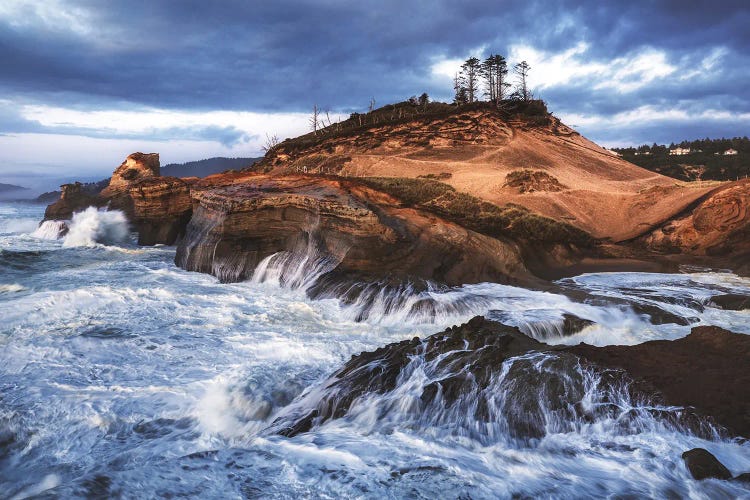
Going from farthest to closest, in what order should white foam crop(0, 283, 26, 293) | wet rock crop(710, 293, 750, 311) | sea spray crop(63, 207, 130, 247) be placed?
sea spray crop(63, 207, 130, 247)
white foam crop(0, 283, 26, 293)
wet rock crop(710, 293, 750, 311)

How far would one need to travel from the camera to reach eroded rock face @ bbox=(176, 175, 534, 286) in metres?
13.8

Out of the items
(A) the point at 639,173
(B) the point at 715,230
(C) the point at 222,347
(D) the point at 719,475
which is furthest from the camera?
(A) the point at 639,173

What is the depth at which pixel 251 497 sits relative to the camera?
4289 millimetres

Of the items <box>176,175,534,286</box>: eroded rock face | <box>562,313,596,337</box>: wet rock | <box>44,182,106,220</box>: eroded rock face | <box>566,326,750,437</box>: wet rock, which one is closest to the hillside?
<box>176,175,534,286</box>: eroded rock face

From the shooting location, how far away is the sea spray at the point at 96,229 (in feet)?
88.8

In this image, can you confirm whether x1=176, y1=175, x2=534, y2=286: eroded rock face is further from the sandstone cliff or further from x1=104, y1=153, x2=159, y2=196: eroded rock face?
x1=104, y1=153, x2=159, y2=196: eroded rock face

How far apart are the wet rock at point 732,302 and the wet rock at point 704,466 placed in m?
8.47

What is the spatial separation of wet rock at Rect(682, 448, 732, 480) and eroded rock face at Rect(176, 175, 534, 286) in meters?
8.50

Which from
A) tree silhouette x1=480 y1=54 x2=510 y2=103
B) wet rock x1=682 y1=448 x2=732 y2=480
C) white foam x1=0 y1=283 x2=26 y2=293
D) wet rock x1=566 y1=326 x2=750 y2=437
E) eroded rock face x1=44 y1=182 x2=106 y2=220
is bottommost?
wet rock x1=682 y1=448 x2=732 y2=480

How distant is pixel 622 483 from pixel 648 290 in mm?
9943

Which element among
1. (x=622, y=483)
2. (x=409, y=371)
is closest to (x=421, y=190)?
(x=409, y=371)

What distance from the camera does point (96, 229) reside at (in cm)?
2797

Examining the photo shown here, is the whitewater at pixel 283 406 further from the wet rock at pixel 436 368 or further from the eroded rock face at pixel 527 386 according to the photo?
the wet rock at pixel 436 368

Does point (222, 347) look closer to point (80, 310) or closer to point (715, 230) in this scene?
point (80, 310)
